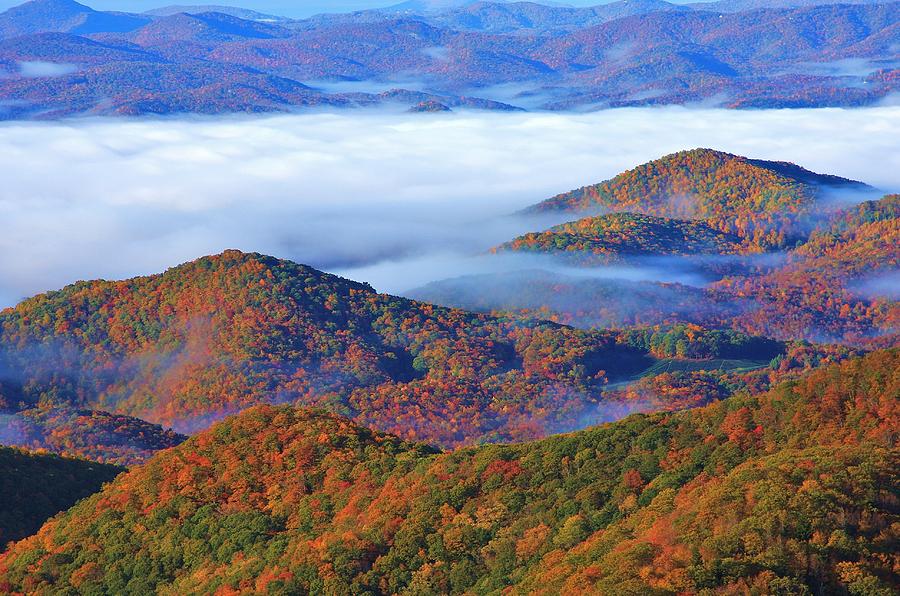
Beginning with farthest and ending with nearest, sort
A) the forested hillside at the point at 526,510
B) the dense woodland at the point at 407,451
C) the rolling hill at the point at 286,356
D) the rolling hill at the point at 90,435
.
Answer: the rolling hill at the point at 286,356 → the rolling hill at the point at 90,435 → the dense woodland at the point at 407,451 → the forested hillside at the point at 526,510

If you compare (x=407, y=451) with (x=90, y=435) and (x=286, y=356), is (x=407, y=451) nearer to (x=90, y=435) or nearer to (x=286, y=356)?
(x=90, y=435)

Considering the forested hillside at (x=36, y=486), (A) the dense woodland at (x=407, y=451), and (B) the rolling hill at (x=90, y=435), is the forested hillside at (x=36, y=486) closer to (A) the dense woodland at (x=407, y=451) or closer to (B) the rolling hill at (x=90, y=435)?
(A) the dense woodland at (x=407, y=451)

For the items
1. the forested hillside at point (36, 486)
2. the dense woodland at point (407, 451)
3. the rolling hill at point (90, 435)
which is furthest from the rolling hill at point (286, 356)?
the forested hillside at point (36, 486)

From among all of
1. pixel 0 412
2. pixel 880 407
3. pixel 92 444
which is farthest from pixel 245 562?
pixel 0 412

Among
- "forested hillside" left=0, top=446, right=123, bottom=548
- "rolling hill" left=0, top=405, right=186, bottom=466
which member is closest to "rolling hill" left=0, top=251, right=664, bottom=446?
"rolling hill" left=0, top=405, right=186, bottom=466

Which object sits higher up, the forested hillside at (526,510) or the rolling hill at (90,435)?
the forested hillside at (526,510)

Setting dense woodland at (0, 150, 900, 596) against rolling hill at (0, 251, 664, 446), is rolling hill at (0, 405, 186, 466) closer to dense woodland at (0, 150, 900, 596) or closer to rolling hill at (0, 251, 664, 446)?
dense woodland at (0, 150, 900, 596)

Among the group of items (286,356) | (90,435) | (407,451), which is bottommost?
(90,435)

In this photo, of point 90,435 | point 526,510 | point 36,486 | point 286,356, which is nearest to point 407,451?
point 526,510

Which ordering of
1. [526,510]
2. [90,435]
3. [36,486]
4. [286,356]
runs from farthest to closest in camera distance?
[286,356] → [90,435] → [36,486] → [526,510]
